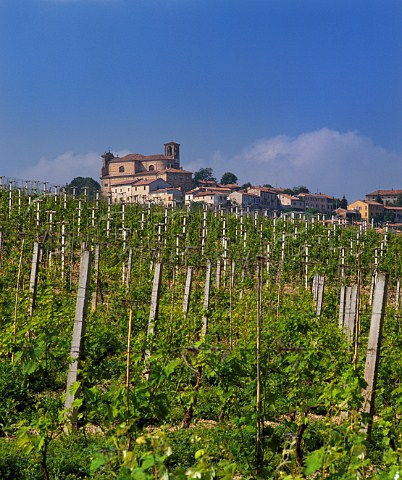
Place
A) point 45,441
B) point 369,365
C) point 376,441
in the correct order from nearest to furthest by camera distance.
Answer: point 45,441, point 369,365, point 376,441

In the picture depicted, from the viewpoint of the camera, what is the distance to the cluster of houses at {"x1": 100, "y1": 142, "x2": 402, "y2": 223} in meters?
103

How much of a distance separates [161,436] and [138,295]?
1359 centimetres

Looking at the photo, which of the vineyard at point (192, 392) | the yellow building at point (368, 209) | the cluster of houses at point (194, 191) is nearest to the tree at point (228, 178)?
the cluster of houses at point (194, 191)

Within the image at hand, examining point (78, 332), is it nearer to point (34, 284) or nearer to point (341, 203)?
point (34, 284)

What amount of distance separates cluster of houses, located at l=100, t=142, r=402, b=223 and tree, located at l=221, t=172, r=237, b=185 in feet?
44.1

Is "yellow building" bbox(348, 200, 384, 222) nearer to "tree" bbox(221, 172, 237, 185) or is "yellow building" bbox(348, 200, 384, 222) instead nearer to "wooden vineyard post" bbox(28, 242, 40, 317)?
"tree" bbox(221, 172, 237, 185)

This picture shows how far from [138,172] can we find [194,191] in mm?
18419

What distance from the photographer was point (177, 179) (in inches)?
4523

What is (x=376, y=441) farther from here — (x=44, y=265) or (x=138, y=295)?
(x=44, y=265)

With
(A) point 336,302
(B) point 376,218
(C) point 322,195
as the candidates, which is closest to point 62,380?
(A) point 336,302

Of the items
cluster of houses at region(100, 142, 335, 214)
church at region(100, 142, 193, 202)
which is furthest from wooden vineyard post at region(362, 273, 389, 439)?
church at region(100, 142, 193, 202)

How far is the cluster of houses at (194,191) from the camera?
10288 centimetres

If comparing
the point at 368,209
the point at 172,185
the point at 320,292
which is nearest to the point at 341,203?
the point at 368,209

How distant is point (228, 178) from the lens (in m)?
141
